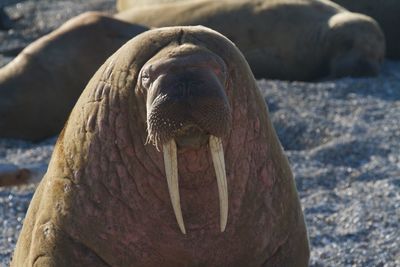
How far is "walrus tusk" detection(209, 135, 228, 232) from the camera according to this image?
371 cm

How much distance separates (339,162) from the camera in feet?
24.3

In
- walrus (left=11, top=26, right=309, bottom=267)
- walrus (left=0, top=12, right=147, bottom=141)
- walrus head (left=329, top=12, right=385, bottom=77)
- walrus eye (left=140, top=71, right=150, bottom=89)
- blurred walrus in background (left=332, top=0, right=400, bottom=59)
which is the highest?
walrus eye (left=140, top=71, right=150, bottom=89)

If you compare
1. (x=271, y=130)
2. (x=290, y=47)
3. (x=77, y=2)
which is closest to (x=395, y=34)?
(x=290, y=47)

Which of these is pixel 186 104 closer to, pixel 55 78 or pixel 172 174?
pixel 172 174

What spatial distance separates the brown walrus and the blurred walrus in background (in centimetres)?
66

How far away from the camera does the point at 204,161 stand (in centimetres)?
386

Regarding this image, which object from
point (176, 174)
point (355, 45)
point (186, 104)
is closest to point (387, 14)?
point (355, 45)

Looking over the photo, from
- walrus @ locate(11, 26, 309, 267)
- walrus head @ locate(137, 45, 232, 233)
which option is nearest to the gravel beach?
walrus @ locate(11, 26, 309, 267)

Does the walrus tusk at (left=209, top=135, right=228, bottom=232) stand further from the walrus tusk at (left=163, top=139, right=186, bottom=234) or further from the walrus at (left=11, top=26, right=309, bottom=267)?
the walrus tusk at (left=163, top=139, right=186, bottom=234)

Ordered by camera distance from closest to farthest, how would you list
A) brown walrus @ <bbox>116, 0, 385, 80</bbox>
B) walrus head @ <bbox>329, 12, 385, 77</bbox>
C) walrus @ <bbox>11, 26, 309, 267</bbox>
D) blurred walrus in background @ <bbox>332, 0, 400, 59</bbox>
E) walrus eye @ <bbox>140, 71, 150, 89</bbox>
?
walrus eye @ <bbox>140, 71, 150, 89</bbox> < walrus @ <bbox>11, 26, 309, 267</bbox> < walrus head @ <bbox>329, 12, 385, 77</bbox> < brown walrus @ <bbox>116, 0, 385, 80</bbox> < blurred walrus in background @ <bbox>332, 0, 400, 59</bbox>

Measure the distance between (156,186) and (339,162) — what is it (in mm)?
3620

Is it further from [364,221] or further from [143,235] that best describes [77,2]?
[143,235]

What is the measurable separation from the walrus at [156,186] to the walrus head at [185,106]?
0.01m

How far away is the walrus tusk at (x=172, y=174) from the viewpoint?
368cm
